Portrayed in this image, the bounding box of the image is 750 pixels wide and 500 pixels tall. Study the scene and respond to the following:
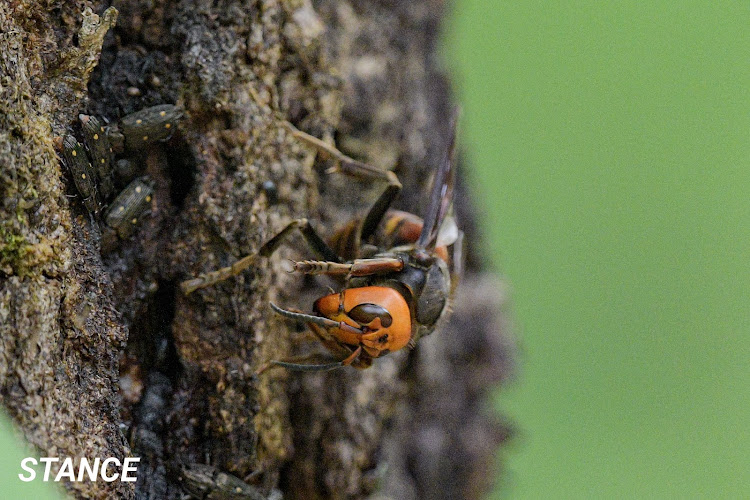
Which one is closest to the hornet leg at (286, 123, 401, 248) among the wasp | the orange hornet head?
the wasp

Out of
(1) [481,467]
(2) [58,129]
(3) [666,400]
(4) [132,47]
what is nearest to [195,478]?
(2) [58,129]

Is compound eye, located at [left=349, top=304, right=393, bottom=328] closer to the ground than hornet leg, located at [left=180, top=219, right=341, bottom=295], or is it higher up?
closer to the ground

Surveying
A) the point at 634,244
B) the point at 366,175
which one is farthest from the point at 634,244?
the point at 366,175

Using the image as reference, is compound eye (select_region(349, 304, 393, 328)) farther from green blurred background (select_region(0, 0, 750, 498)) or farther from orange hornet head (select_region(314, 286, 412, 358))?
green blurred background (select_region(0, 0, 750, 498))

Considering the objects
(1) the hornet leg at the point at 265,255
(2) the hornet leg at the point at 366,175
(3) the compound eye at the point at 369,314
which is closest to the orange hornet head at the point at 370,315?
(3) the compound eye at the point at 369,314

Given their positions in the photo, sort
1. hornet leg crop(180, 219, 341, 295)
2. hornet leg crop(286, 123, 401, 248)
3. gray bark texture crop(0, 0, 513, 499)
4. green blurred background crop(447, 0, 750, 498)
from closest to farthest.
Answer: gray bark texture crop(0, 0, 513, 499)
hornet leg crop(180, 219, 341, 295)
hornet leg crop(286, 123, 401, 248)
green blurred background crop(447, 0, 750, 498)

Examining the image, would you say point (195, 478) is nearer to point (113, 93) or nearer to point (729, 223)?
point (113, 93)

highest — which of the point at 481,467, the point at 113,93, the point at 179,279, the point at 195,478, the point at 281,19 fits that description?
the point at 281,19
